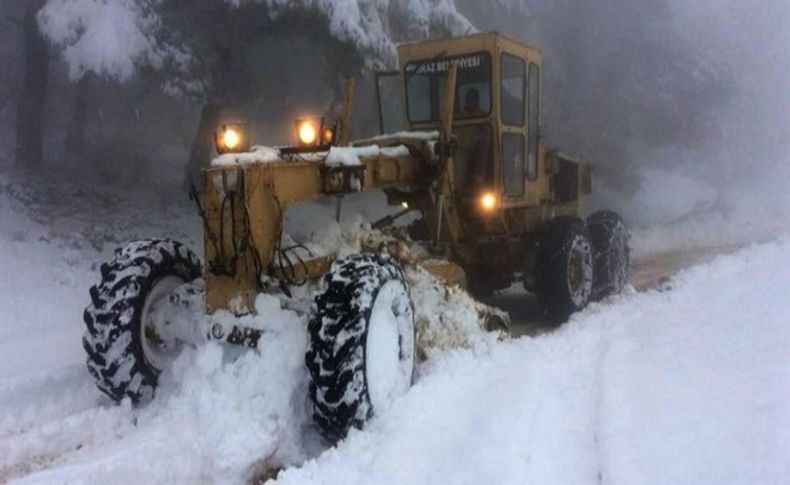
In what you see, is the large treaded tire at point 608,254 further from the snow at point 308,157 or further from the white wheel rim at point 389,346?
the white wheel rim at point 389,346

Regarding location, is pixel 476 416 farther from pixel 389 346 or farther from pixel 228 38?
pixel 228 38

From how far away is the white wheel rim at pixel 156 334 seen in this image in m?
5.04

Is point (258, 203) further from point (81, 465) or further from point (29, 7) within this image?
point (29, 7)

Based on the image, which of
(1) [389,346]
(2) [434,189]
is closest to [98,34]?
(2) [434,189]

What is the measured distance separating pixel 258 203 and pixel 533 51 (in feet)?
15.6

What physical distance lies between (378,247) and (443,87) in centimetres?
247

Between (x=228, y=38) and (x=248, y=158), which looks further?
(x=228, y=38)

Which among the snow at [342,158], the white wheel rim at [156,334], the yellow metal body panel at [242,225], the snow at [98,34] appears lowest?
the white wheel rim at [156,334]

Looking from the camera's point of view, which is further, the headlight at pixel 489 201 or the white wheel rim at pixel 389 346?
the headlight at pixel 489 201

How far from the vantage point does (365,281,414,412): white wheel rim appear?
447cm

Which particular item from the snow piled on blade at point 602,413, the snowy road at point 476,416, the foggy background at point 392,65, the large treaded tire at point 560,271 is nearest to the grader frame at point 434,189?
the large treaded tire at point 560,271

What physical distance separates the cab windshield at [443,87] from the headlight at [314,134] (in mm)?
2683

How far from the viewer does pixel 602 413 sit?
14.3ft

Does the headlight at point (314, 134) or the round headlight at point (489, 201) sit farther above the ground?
the headlight at point (314, 134)
